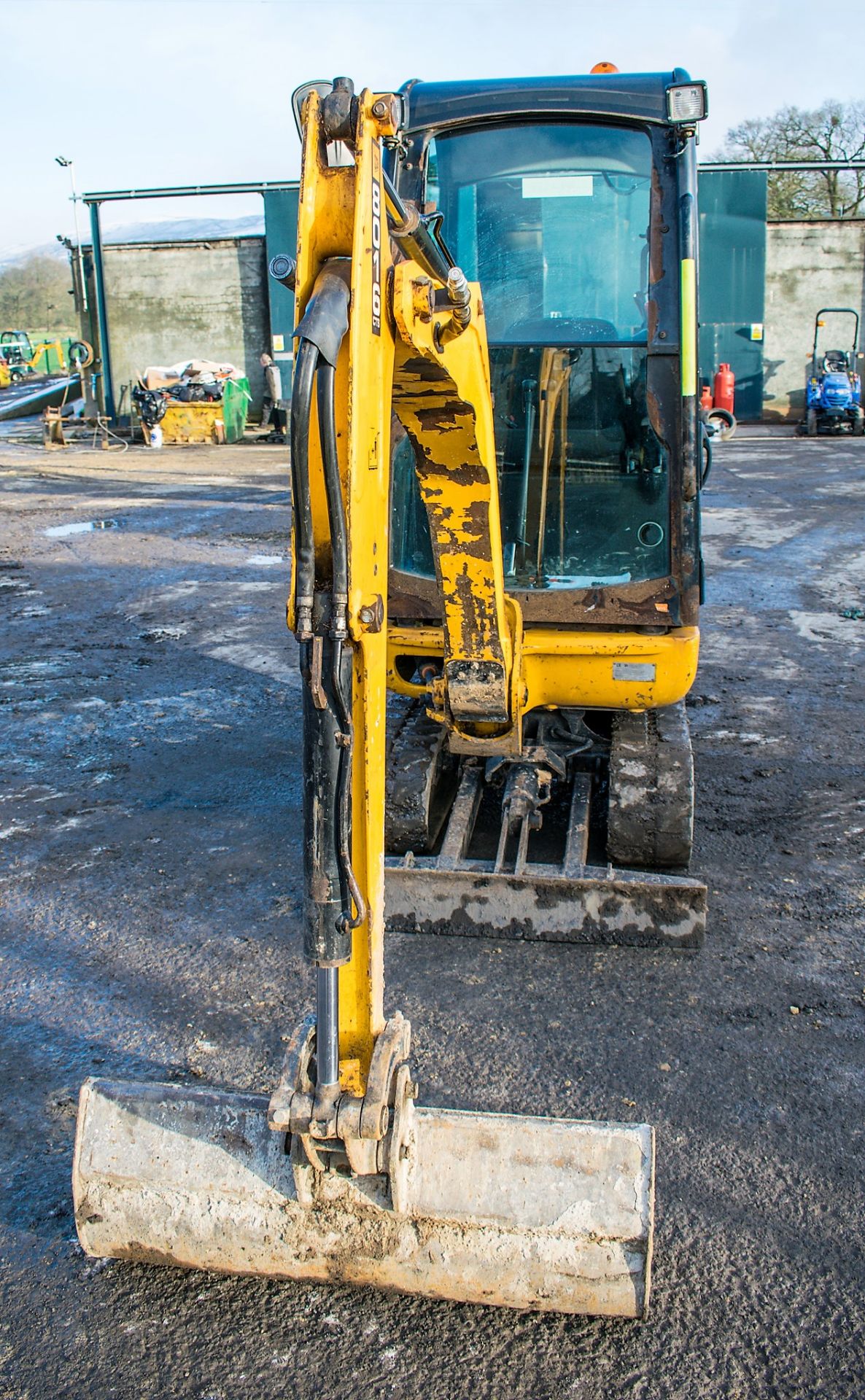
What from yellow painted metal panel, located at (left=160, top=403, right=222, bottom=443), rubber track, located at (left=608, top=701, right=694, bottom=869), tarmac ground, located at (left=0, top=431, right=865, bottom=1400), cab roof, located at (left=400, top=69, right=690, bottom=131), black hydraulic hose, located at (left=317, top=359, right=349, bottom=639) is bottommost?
tarmac ground, located at (left=0, top=431, right=865, bottom=1400)

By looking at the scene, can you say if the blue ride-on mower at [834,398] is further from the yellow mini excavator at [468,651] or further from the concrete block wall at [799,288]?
the yellow mini excavator at [468,651]

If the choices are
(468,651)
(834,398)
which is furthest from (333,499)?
(834,398)

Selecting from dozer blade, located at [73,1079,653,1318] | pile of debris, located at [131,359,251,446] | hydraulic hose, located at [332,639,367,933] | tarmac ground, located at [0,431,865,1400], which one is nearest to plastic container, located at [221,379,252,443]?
pile of debris, located at [131,359,251,446]

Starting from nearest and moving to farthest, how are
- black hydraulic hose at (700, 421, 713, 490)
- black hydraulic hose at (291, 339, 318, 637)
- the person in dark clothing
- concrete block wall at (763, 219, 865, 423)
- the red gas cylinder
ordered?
black hydraulic hose at (291, 339, 318, 637)
black hydraulic hose at (700, 421, 713, 490)
the person in dark clothing
the red gas cylinder
concrete block wall at (763, 219, 865, 423)

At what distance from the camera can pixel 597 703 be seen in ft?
14.7

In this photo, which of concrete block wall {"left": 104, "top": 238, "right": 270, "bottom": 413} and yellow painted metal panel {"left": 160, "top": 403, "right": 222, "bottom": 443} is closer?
yellow painted metal panel {"left": 160, "top": 403, "right": 222, "bottom": 443}

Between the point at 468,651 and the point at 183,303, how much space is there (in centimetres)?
2531

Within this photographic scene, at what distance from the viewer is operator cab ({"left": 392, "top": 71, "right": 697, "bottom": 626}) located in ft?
14.4

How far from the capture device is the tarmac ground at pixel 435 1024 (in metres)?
2.56

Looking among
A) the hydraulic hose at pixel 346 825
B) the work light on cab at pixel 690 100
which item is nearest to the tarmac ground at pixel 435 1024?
the hydraulic hose at pixel 346 825

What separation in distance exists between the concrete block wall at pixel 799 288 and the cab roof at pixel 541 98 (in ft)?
79.4

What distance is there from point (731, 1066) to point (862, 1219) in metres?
0.66

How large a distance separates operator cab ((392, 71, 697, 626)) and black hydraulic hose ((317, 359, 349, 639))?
87.8 inches

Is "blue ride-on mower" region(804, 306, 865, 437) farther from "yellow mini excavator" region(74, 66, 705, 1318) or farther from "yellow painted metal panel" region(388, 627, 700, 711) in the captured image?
"yellow painted metal panel" region(388, 627, 700, 711)
